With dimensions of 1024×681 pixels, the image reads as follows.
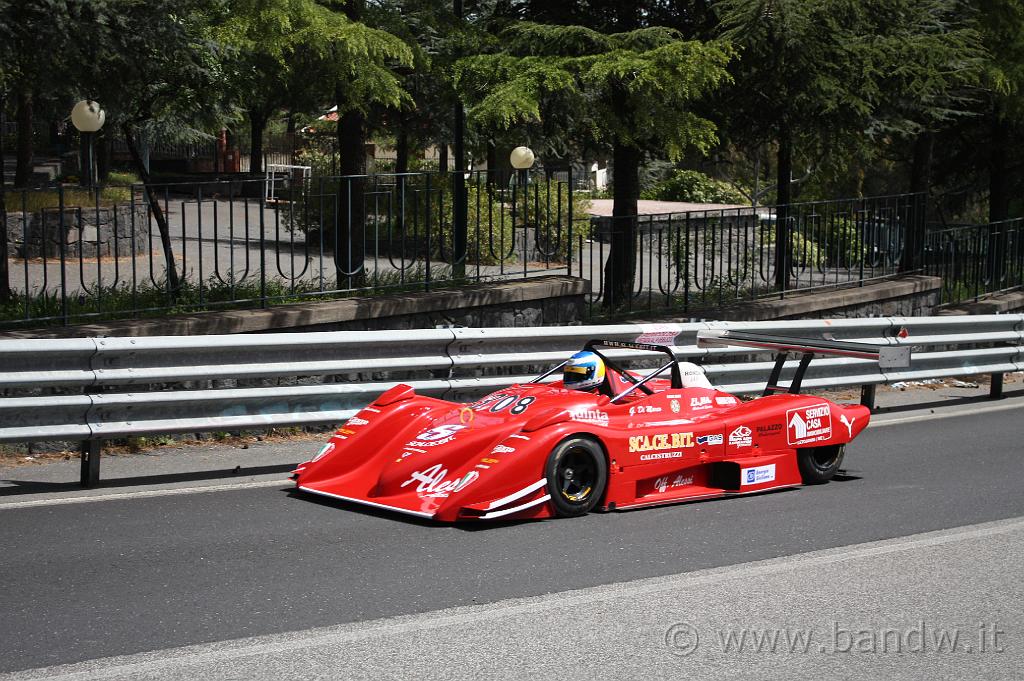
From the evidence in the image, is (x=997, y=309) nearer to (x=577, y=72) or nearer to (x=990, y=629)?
(x=577, y=72)

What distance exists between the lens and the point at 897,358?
902cm

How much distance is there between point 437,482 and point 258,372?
7.86ft

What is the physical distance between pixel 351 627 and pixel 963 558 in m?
3.65

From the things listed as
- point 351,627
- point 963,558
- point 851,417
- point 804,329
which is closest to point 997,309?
point 804,329

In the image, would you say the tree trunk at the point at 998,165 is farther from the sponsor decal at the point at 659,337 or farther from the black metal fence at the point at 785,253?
the sponsor decal at the point at 659,337

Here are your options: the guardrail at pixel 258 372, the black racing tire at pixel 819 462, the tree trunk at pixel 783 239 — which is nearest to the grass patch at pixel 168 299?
the guardrail at pixel 258 372

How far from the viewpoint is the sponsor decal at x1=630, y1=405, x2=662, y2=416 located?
26.9 feet

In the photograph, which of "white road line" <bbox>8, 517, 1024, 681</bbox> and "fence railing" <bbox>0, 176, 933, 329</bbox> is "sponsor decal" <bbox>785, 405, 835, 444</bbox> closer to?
"white road line" <bbox>8, 517, 1024, 681</bbox>

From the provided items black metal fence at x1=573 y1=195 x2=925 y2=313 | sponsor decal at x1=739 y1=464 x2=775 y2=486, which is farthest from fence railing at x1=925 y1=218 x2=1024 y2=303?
sponsor decal at x1=739 y1=464 x2=775 y2=486

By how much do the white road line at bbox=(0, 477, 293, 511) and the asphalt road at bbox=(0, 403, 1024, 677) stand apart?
0.12 metres

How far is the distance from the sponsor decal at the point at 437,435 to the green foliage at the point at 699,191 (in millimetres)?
43937

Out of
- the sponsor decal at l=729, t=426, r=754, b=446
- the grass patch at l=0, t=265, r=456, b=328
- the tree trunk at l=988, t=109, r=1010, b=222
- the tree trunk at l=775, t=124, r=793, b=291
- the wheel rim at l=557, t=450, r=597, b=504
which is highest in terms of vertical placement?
the tree trunk at l=988, t=109, r=1010, b=222

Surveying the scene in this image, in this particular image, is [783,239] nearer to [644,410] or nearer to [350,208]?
[350,208]

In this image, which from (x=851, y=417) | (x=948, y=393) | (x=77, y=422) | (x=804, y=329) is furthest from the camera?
(x=948, y=393)
